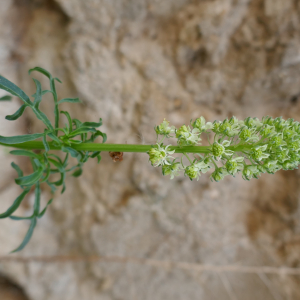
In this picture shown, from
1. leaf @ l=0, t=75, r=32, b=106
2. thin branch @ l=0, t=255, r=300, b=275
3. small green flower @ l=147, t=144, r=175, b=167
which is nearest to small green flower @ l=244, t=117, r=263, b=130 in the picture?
small green flower @ l=147, t=144, r=175, b=167

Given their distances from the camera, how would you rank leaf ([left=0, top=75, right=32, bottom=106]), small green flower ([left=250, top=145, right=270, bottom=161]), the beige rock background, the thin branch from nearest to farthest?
small green flower ([left=250, top=145, right=270, bottom=161]) < leaf ([left=0, top=75, right=32, bottom=106]) < the beige rock background < the thin branch

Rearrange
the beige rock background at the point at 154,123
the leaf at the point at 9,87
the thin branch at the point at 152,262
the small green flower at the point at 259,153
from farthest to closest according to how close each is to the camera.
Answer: the thin branch at the point at 152,262
the beige rock background at the point at 154,123
the leaf at the point at 9,87
the small green flower at the point at 259,153

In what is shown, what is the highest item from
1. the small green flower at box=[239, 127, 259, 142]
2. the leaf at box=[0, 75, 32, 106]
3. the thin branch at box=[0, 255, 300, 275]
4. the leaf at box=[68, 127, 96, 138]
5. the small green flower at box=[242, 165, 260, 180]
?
the leaf at box=[0, 75, 32, 106]

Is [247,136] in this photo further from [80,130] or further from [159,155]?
[80,130]

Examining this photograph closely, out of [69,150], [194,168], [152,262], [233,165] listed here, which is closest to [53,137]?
[69,150]

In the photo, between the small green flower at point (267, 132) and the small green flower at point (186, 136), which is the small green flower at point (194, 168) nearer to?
the small green flower at point (186, 136)

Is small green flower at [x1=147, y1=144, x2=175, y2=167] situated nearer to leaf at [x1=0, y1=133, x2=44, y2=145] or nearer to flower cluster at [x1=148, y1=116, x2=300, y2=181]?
flower cluster at [x1=148, y1=116, x2=300, y2=181]

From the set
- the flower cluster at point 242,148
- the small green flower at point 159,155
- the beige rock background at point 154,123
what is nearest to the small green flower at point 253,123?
the flower cluster at point 242,148
